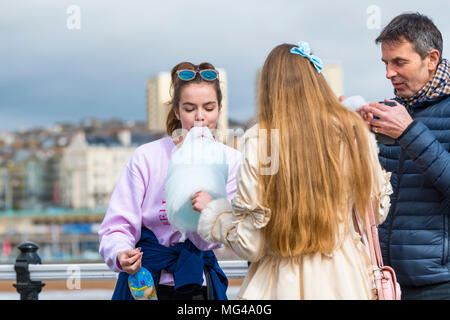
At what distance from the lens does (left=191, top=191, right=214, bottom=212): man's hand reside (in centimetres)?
184

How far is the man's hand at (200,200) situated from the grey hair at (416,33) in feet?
2.91

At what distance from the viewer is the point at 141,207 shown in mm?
2111

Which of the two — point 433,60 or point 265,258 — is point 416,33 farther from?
point 265,258

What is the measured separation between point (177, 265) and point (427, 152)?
88 centimetres

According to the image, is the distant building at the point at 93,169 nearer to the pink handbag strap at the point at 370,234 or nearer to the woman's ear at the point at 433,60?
the woman's ear at the point at 433,60

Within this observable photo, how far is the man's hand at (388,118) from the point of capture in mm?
2043

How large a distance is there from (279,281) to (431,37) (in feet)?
3.44

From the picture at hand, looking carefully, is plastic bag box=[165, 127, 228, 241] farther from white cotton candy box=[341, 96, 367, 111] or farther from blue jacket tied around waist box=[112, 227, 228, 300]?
white cotton candy box=[341, 96, 367, 111]

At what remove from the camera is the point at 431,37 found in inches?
86.9

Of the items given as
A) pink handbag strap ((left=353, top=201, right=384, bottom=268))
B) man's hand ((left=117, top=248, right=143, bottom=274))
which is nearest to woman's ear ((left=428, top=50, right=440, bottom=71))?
pink handbag strap ((left=353, top=201, right=384, bottom=268))

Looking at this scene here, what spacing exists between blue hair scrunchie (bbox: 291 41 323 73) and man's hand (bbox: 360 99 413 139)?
29cm

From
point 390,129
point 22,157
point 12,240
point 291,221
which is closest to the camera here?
point 291,221
